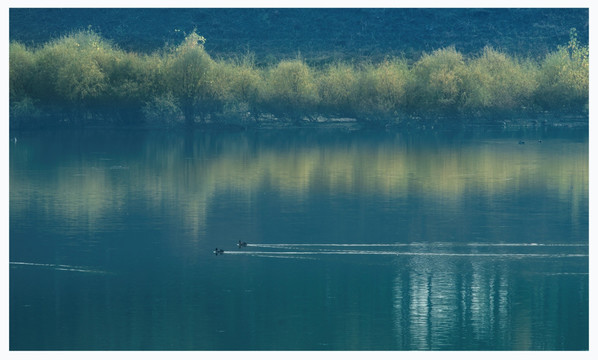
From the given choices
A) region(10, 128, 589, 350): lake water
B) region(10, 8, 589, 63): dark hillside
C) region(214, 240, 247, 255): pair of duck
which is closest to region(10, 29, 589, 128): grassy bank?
region(10, 128, 589, 350): lake water

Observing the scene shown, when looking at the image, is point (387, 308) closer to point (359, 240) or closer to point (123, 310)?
point (123, 310)

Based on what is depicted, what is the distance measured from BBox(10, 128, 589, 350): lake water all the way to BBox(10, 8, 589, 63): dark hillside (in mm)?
66310

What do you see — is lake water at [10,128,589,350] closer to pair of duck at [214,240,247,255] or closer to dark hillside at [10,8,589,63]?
pair of duck at [214,240,247,255]

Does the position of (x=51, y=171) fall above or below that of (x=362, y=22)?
below

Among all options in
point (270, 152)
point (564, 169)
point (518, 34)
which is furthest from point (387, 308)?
point (518, 34)

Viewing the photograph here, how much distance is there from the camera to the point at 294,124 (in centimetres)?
6994

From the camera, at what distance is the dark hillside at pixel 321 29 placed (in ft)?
359

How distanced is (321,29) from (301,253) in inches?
3749

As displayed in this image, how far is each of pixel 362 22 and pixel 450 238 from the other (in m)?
93.7

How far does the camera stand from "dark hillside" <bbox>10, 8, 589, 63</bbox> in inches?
4311

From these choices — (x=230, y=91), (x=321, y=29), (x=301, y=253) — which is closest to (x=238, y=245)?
(x=301, y=253)

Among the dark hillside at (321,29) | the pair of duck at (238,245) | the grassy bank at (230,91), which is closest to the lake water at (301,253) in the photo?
the pair of duck at (238,245)

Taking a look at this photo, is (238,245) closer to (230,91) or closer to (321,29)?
(230,91)

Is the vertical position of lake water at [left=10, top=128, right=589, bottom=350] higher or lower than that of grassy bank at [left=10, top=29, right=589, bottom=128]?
lower
